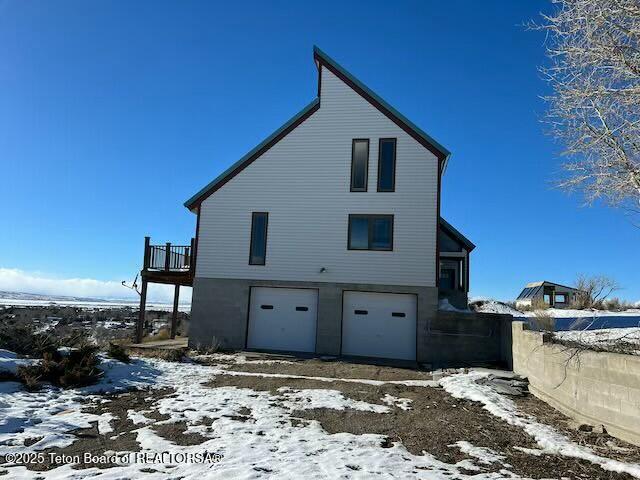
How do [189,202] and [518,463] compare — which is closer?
[518,463]

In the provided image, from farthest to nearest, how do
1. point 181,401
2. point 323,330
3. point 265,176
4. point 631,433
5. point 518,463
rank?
1. point 265,176
2. point 323,330
3. point 181,401
4. point 631,433
5. point 518,463

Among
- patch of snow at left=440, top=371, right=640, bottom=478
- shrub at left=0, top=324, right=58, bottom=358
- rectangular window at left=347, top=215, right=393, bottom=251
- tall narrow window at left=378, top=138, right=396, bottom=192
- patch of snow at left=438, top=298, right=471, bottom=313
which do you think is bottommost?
patch of snow at left=440, top=371, right=640, bottom=478

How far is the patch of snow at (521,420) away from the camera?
5.53 m

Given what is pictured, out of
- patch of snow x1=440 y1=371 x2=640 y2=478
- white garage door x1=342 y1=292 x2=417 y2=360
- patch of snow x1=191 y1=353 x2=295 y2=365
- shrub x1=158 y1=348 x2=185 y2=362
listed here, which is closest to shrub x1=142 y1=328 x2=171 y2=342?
patch of snow x1=191 y1=353 x2=295 y2=365

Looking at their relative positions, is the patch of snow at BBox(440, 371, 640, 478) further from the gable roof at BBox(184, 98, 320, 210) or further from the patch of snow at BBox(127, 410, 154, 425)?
the gable roof at BBox(184, 98, 320, 210)

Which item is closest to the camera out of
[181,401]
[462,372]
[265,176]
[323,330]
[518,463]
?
[518,463]

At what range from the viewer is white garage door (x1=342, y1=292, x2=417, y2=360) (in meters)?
16.8

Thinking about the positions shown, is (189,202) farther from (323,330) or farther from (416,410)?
(416,410)

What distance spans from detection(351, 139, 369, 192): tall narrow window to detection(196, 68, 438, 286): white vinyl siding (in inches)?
7.2

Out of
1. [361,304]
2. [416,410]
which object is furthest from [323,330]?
[416,410]

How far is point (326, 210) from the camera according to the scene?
57.6 ft

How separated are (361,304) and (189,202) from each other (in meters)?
7.86

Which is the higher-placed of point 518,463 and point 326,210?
point 326,210

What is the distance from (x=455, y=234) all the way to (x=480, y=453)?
14.3 metres
